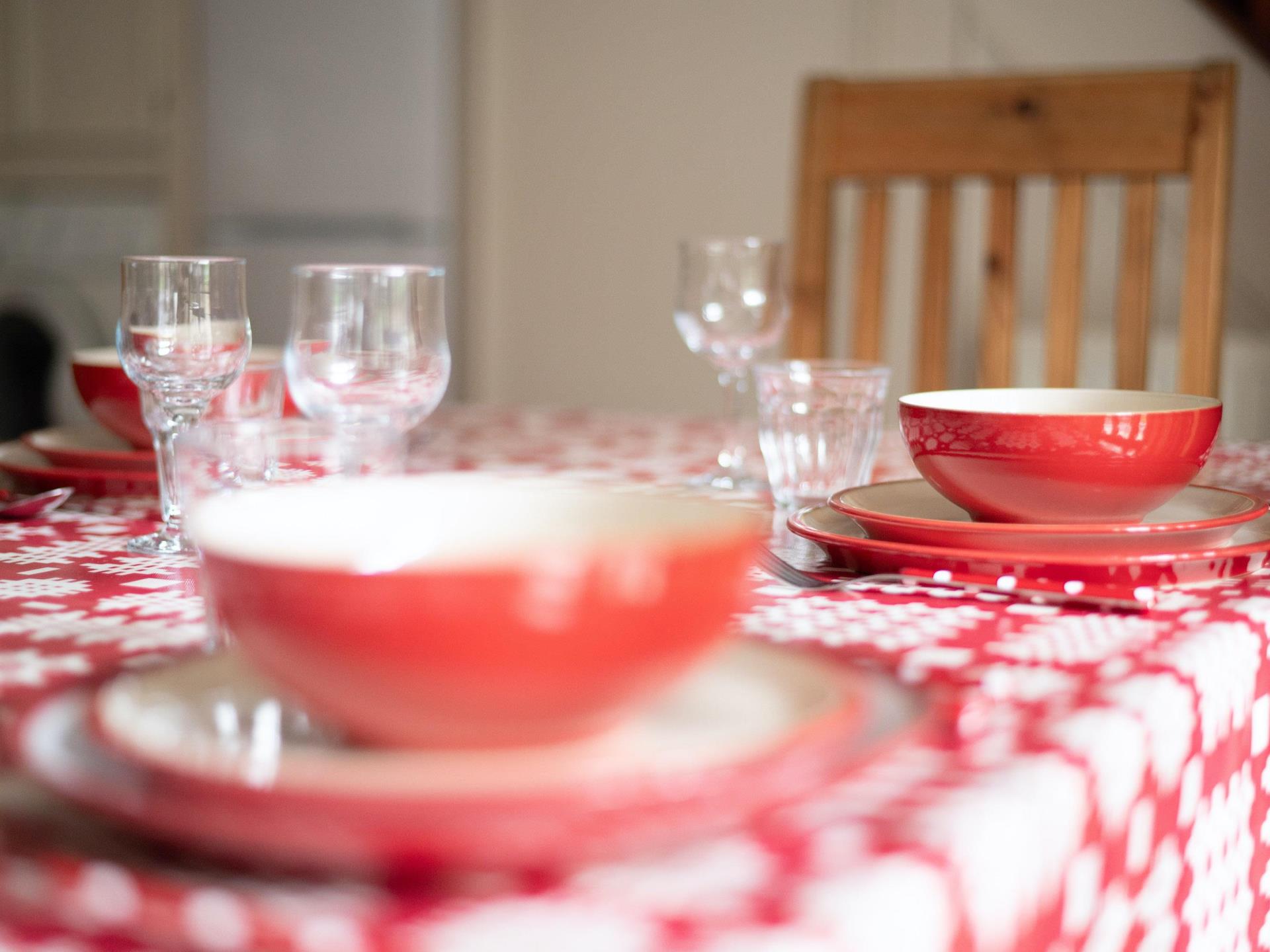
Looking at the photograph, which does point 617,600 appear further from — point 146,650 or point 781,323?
point 781,323

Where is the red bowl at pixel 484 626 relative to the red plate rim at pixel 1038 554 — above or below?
above

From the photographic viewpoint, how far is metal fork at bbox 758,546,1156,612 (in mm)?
571

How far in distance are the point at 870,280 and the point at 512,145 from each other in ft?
7.71

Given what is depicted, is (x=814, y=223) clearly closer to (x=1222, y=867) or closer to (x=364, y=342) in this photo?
(x=364, y=342)

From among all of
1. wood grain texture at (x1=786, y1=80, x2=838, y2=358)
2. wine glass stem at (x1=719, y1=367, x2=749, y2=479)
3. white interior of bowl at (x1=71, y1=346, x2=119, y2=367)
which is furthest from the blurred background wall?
white interior of bowl at (x1=71, y1=346, x2=119, y2=367)

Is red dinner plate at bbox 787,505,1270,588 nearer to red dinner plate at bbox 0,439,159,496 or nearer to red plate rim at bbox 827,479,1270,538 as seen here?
red plate rim at bbox 827,479,1270,538

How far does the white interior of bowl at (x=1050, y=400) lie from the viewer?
726 millimetres

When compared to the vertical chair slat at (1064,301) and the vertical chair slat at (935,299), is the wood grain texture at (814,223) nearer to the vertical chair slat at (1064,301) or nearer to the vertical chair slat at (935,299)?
the vertical chair slat at (935,299)

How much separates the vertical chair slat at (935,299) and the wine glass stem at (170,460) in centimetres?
86

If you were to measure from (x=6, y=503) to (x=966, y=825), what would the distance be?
0.67m

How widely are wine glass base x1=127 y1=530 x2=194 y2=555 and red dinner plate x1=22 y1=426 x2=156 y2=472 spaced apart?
167mm

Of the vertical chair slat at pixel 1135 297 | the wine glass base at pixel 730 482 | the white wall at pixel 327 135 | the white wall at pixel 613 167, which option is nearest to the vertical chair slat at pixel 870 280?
the vertical chair slat at pixel 1135 297

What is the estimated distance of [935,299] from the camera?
1447 millimetres

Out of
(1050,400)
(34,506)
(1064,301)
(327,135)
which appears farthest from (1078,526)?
(327,135)
